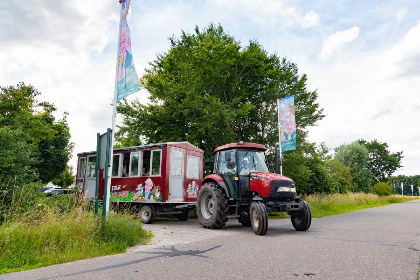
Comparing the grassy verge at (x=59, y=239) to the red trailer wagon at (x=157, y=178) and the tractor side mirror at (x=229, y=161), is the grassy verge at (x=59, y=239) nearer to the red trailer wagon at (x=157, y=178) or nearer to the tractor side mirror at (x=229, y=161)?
the tractor side mirror at (x=229, y=161)

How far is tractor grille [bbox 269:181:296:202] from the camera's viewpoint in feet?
29.8

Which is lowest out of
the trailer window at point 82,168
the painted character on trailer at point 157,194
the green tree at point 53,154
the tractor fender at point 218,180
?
the painted character on trailer at point 157,194

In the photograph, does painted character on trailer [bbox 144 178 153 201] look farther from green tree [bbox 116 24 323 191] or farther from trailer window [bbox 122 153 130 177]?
green tree [bbox 116 24 323 191]

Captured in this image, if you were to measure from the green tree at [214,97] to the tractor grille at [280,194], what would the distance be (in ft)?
26.1

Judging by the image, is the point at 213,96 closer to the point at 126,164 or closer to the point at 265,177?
the point at 126,164

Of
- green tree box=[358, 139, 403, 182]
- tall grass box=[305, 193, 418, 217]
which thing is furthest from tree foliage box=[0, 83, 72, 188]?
green tree box=[358, 139, 403, 182]

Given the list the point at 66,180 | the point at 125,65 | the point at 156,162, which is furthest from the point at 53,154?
the point at 125,65

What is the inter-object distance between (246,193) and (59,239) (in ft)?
18.1

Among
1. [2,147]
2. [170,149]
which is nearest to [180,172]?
[170,149]

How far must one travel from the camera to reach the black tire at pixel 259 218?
8438 mm

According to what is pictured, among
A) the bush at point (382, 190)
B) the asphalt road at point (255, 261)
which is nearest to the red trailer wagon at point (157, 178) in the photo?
the asphalt road at point (255, 261)

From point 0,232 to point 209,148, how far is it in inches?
528

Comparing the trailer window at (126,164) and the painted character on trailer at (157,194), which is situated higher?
the trailer window at (126,164)

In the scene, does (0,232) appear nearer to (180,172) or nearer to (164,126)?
(180,172)
